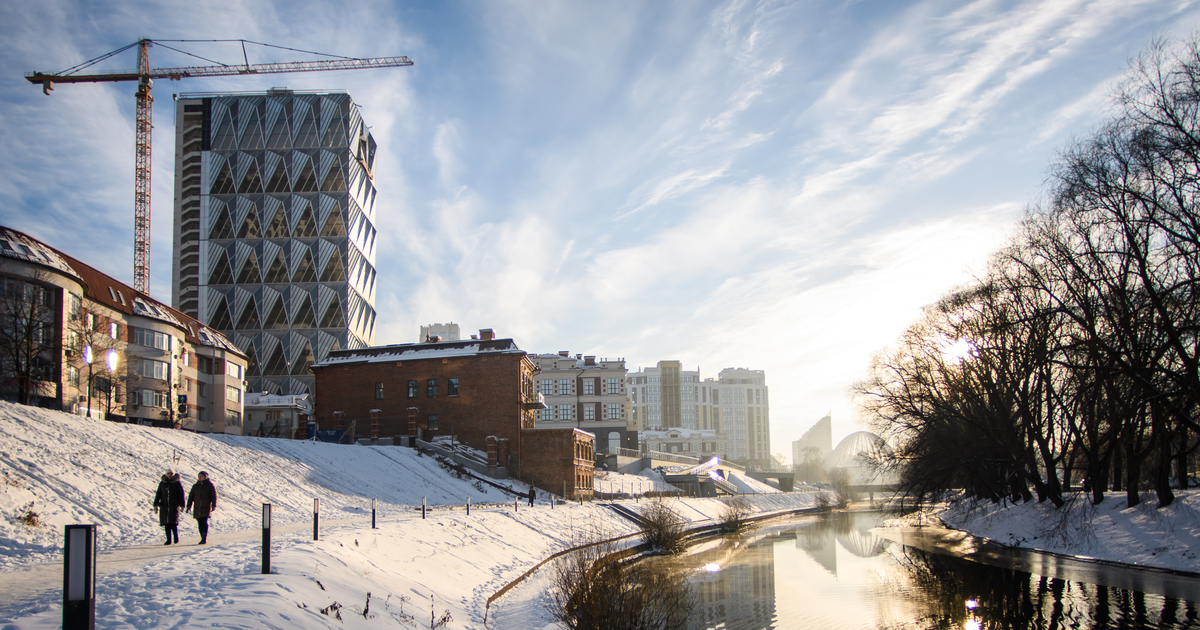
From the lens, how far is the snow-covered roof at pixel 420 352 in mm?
59812

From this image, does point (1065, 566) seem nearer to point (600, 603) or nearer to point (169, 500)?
point (600, 603)

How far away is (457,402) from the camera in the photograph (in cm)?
5894

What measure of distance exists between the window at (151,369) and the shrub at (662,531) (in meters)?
38.9

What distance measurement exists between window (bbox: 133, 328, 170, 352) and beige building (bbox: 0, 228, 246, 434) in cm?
7

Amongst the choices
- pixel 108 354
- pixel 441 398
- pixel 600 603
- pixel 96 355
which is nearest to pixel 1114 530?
pixel 600 603

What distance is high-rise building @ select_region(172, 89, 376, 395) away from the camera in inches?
4761

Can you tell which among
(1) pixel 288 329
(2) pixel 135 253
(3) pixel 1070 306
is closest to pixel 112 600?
(3) pixel 1070 306

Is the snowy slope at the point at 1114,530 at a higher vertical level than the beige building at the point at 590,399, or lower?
lower

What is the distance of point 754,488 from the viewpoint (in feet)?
340

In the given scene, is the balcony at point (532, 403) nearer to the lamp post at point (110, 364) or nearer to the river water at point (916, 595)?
the river water at point (916, 595)

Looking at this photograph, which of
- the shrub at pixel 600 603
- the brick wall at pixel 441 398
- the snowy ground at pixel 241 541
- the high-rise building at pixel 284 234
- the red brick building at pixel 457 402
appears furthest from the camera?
the high-rise building at pixel 284 234

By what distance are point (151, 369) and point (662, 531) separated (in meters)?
41.1

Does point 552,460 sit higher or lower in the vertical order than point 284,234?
lower

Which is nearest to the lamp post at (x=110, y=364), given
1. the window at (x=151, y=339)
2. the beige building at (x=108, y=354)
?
the beige building at (x=108, y=354)
